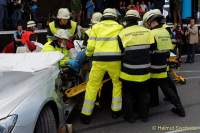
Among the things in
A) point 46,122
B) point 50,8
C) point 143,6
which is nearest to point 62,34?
point 46,122

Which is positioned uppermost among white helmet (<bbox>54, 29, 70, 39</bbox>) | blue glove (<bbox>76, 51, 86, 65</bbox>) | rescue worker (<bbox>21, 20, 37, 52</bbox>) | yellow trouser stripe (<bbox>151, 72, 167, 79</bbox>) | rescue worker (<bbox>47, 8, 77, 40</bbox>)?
rescue worker (<bbox>47, 8, 77, 40</bbox>)

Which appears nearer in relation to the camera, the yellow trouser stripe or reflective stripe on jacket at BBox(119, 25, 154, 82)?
reflective stripe on jacket at BBox(119, 25, 154, 82)

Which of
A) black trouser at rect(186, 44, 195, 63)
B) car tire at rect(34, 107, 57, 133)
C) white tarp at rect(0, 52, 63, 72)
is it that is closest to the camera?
car tire at rect(34, 107, 57, 133)

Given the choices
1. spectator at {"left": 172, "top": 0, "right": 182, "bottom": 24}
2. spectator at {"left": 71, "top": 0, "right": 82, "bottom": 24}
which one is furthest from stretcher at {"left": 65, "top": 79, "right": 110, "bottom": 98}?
spectator at {"left": 172, "top": 0, "right": 182, "bottom": 24}

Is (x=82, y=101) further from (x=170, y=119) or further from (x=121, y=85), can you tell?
(x=170, y=119)

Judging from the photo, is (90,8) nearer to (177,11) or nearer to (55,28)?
(177,11)

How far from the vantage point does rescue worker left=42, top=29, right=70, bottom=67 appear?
8.34m

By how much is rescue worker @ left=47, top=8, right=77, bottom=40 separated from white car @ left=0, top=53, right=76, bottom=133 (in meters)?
1.83

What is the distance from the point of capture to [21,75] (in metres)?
6.13

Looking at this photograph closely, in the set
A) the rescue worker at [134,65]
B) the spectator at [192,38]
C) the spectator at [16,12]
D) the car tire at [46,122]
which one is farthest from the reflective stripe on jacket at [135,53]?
the spectator at [192,38]

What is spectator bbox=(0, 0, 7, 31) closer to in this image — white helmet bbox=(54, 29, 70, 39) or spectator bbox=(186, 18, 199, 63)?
spectator bbox=(186, 18, 199, 63)

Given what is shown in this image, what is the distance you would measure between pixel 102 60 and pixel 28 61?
1707 millimetres

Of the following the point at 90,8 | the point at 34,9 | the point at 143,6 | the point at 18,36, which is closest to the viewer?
the point at 18,36

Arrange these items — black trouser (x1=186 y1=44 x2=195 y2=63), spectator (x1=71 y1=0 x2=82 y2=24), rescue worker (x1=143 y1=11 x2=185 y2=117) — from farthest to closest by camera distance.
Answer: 1. spectator (x1=71 y1=0 x2=82 y2=24)
2. black trouser (x1=186 y1=44 x2=195 y2=63)
3. rescue worker (x1=143 y1=11 x2=185 y2=117)
